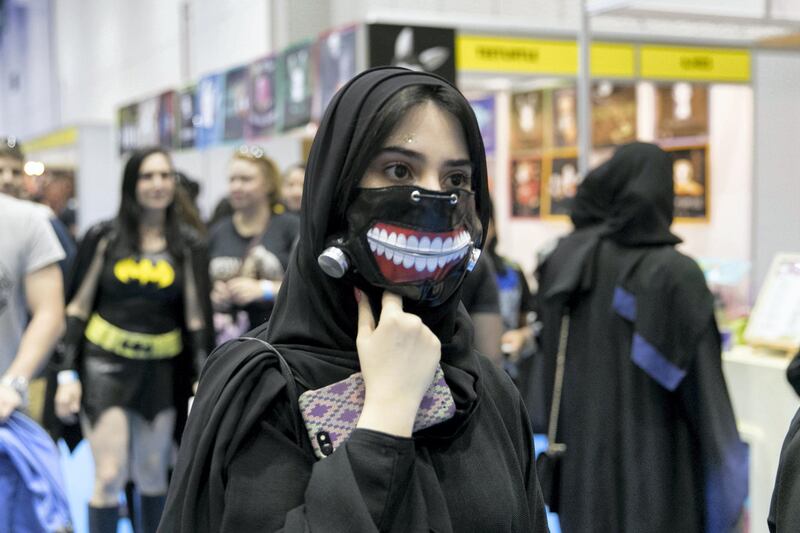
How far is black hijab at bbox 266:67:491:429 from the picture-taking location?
4.45ft

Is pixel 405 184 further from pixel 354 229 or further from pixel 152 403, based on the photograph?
pixel 152 403

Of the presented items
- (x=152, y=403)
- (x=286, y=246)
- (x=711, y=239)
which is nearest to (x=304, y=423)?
(x=152, y=403)

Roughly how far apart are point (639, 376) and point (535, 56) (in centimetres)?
340

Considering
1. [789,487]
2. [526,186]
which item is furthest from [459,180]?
[526,186]

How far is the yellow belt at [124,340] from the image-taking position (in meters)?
4.07

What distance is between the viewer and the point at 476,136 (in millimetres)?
1439

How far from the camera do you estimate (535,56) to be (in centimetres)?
624

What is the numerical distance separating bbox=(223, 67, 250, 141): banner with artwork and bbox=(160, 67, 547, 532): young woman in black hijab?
627cm

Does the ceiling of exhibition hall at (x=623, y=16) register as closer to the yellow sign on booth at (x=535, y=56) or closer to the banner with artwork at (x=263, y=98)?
the yellow sign on booth at (x=535, y=56)

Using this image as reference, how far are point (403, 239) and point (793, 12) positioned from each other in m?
4.48

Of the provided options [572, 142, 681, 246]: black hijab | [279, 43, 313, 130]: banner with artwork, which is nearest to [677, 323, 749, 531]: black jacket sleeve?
[572, 142, 681, 246]: black hijab

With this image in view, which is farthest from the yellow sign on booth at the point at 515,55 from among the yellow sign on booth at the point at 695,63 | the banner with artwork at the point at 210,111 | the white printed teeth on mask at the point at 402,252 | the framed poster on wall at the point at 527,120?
the white printed teeth on mask at the point at 402,252

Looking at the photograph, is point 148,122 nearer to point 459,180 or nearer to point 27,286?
point 27,286

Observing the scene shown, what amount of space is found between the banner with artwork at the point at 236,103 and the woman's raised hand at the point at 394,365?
636 centimetres
